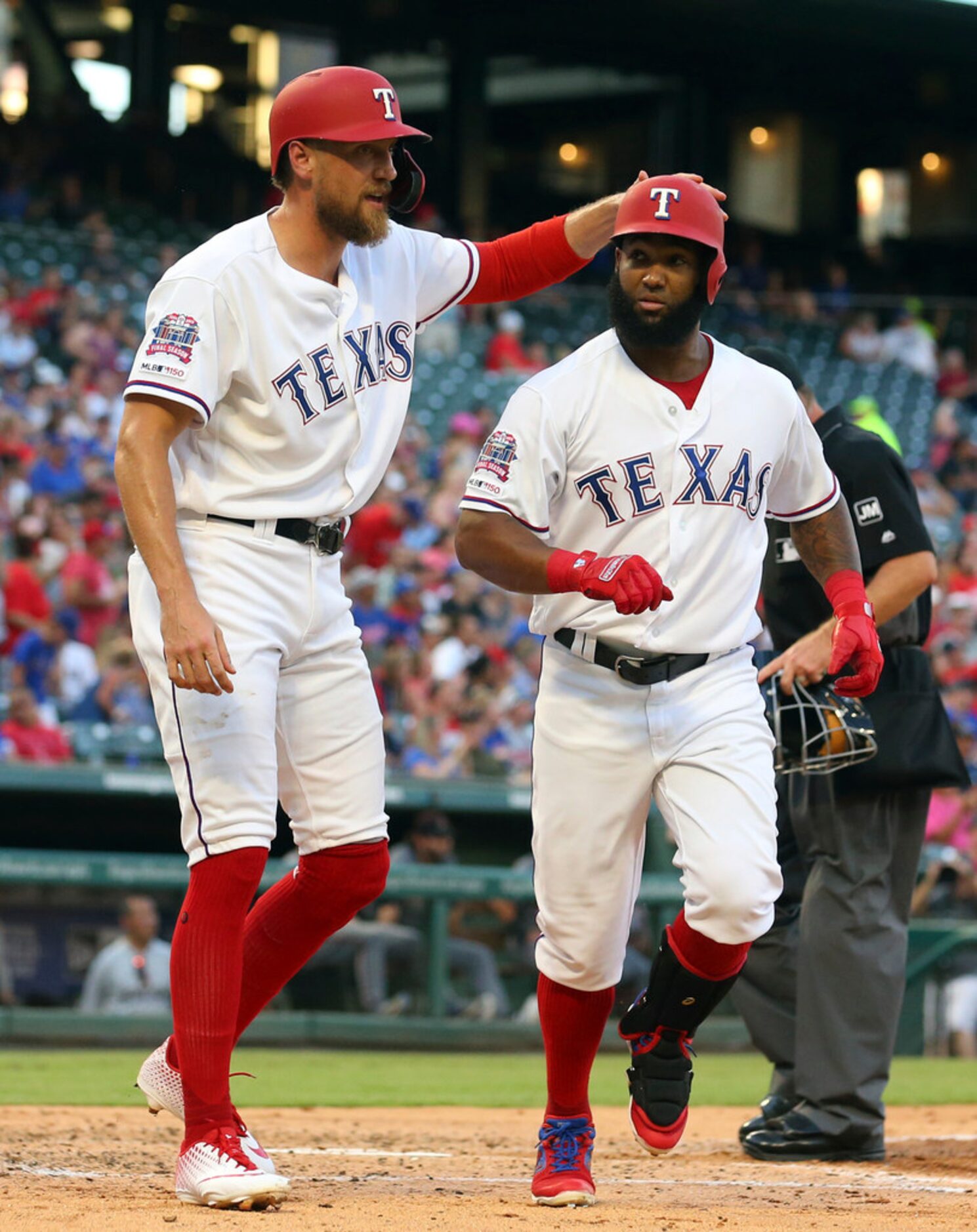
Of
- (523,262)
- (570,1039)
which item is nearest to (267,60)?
(523,262)

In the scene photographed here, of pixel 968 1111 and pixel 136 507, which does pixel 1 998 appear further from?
pixel 136 507

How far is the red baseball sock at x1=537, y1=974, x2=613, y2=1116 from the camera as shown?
382cm

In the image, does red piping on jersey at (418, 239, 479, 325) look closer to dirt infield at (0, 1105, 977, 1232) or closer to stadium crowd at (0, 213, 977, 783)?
dirt infield at (0, 1105, 977, 1232)

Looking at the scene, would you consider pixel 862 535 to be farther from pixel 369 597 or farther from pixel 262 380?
pixel 369 597

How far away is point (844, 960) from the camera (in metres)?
4.71

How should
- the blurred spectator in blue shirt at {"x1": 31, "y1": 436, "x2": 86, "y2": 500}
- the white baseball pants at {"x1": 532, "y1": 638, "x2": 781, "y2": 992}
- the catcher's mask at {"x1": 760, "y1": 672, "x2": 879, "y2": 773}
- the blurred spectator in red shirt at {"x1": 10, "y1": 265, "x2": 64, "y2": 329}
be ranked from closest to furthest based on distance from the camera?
1. the white baseball pants at {"x1": 532, "y1": 638, "x2": 781, "y2": 992}
2. the catcher's mask at {"x1": 760, "y1": 672, "x2": 879, "y2": 773}
3. the blurred spectator in blue shirt at {"x1": 31, "y1": 436, "x2": 86, "y2": 500}
4. the blurred spectator in red shirt at {"x1": 10, "y1": 265, "x2": 64, "y2": 329}

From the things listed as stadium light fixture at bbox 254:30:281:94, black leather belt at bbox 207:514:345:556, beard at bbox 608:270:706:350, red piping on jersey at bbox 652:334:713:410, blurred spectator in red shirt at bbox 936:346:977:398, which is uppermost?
stadium light fixture at bbox 254:30:281:94

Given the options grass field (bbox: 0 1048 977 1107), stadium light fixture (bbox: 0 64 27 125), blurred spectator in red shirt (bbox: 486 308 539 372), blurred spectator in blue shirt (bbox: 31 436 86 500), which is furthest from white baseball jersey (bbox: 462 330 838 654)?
stadium light fixture (bbox: 0 64 27 125)

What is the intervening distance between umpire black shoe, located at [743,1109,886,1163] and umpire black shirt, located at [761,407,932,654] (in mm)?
1266

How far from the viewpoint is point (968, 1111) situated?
6.22m

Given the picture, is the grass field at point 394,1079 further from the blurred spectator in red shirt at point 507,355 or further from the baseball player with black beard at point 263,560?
the blurred spectator in red shirt at point 507,355

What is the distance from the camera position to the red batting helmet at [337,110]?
3594 millimetres

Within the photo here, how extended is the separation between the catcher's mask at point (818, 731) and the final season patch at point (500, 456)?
3.69ft

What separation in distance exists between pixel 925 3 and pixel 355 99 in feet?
57.0
